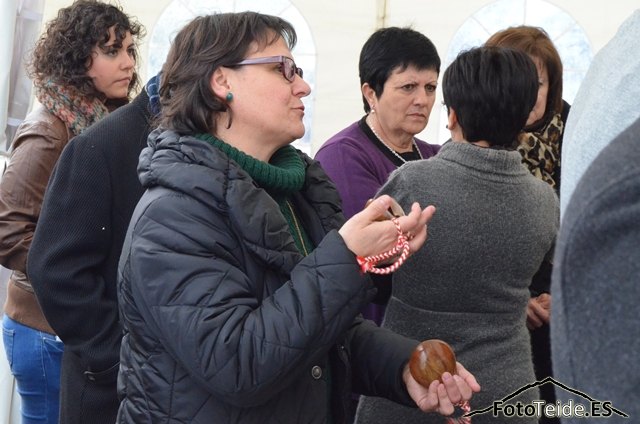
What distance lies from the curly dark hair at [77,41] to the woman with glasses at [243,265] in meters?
0.99

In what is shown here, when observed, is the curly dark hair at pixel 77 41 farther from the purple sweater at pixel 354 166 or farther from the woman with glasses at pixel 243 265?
the woman with glasses at pixel 243 265

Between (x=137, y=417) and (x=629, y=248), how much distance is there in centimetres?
124

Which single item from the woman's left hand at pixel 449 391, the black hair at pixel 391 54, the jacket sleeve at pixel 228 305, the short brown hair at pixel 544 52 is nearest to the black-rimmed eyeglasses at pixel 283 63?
the jacket sleeve at pixel 228 305

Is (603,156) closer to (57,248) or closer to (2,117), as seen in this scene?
(57,248)

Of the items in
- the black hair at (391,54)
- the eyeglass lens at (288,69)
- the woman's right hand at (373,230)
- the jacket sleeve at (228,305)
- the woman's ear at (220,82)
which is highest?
the black hair at (391,54)

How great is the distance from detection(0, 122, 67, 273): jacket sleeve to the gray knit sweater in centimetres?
118

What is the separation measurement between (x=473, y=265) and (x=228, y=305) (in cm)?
86

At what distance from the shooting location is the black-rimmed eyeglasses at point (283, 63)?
1.83 metres

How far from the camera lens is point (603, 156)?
1.96ft

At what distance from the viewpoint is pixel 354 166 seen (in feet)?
9.60


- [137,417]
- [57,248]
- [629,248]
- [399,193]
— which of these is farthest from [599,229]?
[57,248]

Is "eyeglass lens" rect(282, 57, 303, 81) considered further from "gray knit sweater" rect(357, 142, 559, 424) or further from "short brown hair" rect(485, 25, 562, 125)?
"short brown hair" rect(485, 25, 562, 125)

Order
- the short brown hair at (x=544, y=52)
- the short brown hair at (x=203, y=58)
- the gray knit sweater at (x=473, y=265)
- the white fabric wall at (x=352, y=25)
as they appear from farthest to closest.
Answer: the white fabric wall at (x=352, y=25) < the short brown hair at (x=544, y=52) < the gray knit sweater at (x=473, y=265) < the short brown hair at (x=203, y=58)

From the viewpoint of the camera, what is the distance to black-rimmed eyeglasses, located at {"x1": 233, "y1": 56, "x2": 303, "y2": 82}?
1.83 metres
